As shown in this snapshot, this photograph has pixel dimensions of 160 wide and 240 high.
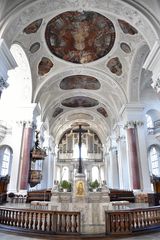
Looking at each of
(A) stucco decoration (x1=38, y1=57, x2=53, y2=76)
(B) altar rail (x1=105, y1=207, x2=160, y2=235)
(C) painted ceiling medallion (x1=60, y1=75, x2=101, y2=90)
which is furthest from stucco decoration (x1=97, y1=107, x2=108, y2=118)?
(B) altar rail (x1=105, y1=207, x2=160, y2=235)

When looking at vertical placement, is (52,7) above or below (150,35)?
above

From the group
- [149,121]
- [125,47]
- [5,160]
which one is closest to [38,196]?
[5,160]

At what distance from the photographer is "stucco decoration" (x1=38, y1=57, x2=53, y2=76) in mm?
12465

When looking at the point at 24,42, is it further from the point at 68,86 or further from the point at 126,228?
the point at 126,228

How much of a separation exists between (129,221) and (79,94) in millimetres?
14228

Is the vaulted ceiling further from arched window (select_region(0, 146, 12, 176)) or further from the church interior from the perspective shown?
arched window (select_region(0, 146, 12, 176))

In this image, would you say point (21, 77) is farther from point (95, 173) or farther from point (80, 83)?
point (95, 173)

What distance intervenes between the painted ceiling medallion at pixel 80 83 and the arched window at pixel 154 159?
6.91m

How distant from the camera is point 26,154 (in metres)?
11.4

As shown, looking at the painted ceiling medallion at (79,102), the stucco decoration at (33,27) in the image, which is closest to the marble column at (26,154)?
the stucco decoration at (33,27)

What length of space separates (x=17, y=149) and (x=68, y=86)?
7642 millimetres

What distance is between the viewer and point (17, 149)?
11.6 meters

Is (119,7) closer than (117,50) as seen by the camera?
Yes

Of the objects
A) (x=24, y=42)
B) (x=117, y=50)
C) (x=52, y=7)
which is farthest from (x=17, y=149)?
(x=117, y=50)
